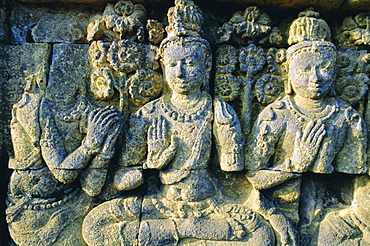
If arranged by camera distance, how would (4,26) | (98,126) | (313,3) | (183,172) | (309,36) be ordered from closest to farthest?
(98,126)
(183,172)
(309,36)
(313,3)
(4,26)

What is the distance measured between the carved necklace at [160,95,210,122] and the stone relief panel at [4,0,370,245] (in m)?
0.01

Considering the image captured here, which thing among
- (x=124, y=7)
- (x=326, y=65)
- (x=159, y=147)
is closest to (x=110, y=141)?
(x=159, y=147)

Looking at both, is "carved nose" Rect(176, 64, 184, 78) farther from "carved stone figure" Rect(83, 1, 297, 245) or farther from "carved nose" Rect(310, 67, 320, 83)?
"carved nose" Rect(310, 67, 320, 83)

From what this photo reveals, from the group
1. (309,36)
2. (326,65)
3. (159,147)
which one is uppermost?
(309,36)

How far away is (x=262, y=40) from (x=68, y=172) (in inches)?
100.0

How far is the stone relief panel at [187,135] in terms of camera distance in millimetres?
3309

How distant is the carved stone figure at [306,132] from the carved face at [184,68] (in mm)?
819

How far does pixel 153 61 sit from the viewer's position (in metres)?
3.61

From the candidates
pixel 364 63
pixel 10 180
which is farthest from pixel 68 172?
pixel 364 63

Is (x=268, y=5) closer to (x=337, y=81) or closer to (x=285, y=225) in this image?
(x=337, y=81)

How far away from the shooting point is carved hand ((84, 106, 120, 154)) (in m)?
3.23

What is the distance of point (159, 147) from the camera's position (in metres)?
3.35

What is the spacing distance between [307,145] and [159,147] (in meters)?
1.50

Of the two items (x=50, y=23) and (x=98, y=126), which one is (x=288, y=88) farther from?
(x=50, y=23)
